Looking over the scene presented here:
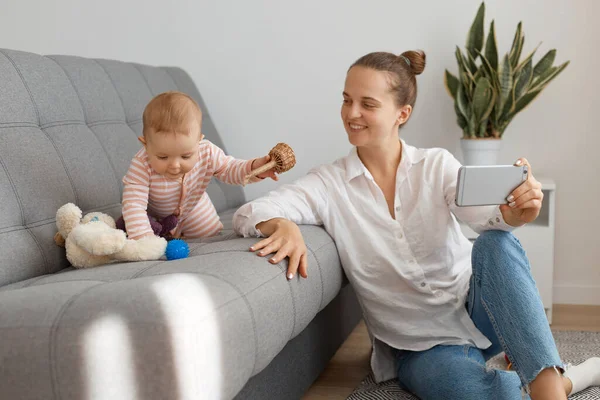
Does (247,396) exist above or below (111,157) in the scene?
below

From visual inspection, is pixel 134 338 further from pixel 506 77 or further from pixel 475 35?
pixel 475 35

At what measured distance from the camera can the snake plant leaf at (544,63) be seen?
2902 mm

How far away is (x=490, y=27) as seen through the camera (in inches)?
115

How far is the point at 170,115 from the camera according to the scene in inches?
68.4

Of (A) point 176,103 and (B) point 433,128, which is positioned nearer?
(A) point 176,103

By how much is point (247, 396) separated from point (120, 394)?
52 centimetres

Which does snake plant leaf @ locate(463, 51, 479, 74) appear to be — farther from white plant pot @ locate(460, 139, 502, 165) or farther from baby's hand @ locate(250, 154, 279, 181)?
baby's hand @ locate(250, 154, 279, 181)

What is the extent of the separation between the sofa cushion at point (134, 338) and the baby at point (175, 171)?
44cm

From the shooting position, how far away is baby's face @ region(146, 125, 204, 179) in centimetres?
175

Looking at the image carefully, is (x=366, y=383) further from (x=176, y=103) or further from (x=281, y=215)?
(x=176, y=103)

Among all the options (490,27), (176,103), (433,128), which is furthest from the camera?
(433,128)

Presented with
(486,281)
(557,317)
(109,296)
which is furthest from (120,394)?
(557,317)

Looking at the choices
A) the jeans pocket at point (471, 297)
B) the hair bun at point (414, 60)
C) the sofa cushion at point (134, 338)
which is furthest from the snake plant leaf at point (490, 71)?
the sofa cushion at point (134, 338)

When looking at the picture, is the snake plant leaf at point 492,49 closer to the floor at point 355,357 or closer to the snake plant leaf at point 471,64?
the snake plant leaf at point 471,64
